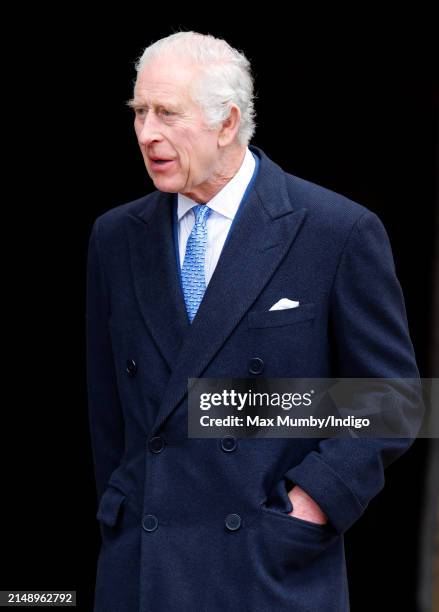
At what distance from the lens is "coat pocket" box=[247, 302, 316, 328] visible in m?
3.12

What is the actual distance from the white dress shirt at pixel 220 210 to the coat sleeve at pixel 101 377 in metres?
0.28

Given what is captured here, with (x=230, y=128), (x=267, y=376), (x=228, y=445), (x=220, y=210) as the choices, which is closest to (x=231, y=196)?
(x=220, y=210)

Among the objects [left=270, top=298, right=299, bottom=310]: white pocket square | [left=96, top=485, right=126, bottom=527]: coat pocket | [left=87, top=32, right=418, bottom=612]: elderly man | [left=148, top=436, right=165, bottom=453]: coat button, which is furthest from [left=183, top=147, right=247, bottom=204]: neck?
[left=96, top=485, right=126, bottom=527]: coat pocket

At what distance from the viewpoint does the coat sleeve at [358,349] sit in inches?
122

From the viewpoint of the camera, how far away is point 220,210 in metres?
3.22

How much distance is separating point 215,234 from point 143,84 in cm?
39

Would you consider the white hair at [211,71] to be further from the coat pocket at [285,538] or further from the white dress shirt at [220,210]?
the coat pocket at [285,538]

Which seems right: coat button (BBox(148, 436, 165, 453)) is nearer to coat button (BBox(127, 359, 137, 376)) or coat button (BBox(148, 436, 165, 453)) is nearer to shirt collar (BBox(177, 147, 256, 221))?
coat button (BBox(127, 359, 137, 376))

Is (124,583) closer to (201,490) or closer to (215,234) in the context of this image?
(201,490)

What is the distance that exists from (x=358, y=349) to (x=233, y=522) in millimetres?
472

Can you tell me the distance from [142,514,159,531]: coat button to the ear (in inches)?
33.3

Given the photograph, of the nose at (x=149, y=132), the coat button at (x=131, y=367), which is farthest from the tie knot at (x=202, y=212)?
the coat button at (x=131, y=367)

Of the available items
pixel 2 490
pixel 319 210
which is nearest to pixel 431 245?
pixel 2 490

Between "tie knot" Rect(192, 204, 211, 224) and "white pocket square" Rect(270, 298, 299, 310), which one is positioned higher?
"tie knot" Rect(192, 204, 211, 224)
